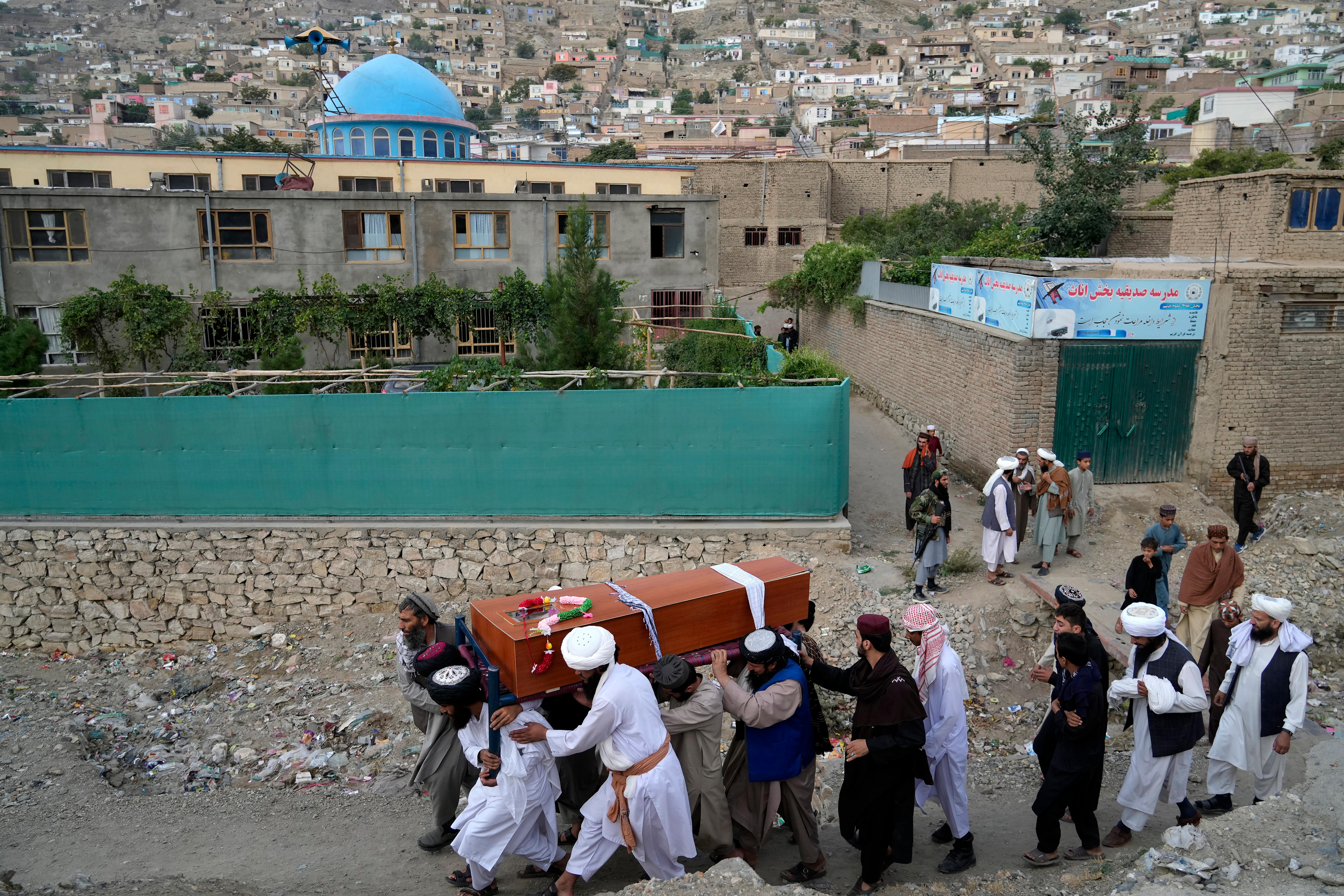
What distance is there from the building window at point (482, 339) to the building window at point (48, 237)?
8.20 m

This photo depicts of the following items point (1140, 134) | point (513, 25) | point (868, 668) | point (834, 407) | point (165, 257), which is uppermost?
point (513, 25)

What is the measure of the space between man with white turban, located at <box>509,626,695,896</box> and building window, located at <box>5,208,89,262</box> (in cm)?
1979

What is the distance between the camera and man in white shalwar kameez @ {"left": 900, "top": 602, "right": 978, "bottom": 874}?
16.4 feet

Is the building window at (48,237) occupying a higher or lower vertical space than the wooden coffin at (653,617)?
higher

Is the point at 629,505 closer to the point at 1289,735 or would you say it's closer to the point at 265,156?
the point at 1289,735

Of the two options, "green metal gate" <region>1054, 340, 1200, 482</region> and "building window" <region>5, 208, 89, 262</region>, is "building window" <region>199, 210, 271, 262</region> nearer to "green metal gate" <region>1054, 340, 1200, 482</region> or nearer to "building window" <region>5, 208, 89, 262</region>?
"building window" <region>5, 208, 89, 262</region>

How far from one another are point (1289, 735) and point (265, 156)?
2747cm

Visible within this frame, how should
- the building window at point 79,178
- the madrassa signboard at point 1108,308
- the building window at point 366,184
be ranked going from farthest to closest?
the building window at point 366,184 < the building window at point 79,178 < the madrassa signboard at point 1108,308

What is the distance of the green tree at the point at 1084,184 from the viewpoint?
21.6m

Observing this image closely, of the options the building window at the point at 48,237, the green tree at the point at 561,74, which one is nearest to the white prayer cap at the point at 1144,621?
the building window at the point at 48,237

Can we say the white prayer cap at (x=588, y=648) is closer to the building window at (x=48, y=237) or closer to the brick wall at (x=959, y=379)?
the brick wall at (x=959, y=379)

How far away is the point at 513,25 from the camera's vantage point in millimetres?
151500

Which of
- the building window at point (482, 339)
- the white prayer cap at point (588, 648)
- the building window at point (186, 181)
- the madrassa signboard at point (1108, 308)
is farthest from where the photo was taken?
the building window at point (186, 181)

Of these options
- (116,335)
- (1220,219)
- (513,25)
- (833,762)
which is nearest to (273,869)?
(833,762)
